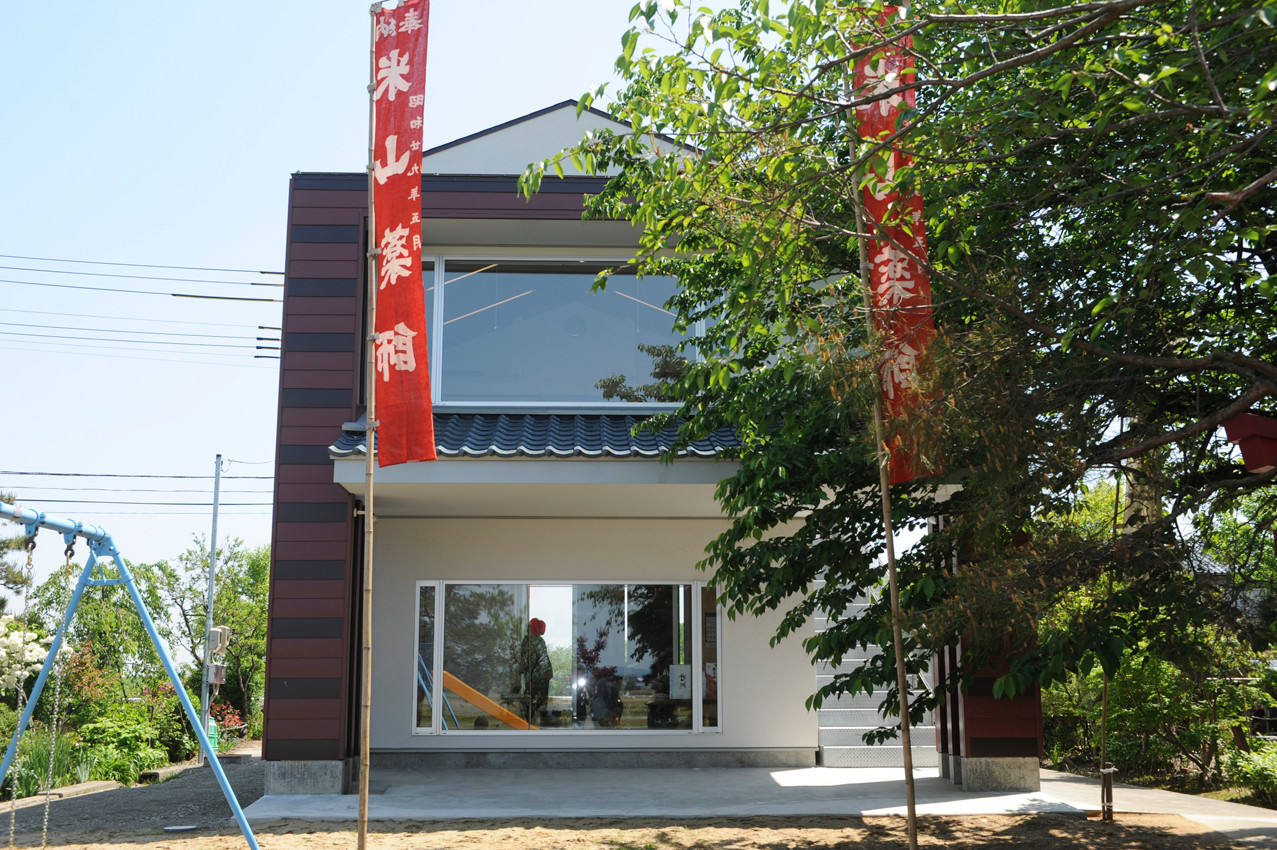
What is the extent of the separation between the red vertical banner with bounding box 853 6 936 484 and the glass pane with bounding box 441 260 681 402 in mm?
5665

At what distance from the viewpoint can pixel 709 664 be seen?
12.0 meters

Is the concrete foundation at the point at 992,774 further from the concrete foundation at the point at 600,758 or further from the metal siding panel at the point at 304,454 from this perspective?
the metal siding panel at the point at 304,454

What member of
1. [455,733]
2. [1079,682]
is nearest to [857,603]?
[1079,682]

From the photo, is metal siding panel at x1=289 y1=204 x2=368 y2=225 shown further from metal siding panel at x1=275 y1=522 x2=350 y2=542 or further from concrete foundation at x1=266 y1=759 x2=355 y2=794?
concrete foundation at x1=266 y1=759 x2=355 y2=794

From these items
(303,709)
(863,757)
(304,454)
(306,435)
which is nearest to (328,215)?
(306,435)

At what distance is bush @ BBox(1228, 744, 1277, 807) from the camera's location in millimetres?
10242

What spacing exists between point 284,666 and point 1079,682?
353 inches

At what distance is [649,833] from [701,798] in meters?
1.74

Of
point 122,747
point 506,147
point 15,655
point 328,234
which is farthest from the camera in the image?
point 15,655

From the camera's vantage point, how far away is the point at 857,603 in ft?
40.2

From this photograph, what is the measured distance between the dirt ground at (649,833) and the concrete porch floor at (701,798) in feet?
0.93

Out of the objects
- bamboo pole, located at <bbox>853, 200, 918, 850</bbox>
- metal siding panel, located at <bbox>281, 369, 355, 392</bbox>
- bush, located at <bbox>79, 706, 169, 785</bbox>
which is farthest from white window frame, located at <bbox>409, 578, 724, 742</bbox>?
bamboo pole, located at <bbox>853, 200, 918, 850</bbox>

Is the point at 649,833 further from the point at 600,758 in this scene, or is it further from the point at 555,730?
the point at 555,730

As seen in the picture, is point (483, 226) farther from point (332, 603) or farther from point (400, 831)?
point (400, 831)
